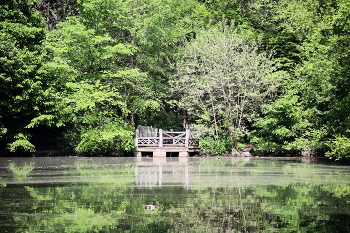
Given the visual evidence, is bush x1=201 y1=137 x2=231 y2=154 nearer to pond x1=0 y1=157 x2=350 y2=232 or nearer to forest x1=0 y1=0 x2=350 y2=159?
forest x1=0 y1=0 x2=350 y2=159

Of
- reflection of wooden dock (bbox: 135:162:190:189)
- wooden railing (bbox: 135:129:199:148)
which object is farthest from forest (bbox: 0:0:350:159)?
reflection of wooden dock (bbox: 135:162:190:189)

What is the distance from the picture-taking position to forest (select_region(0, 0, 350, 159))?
27.0 metres

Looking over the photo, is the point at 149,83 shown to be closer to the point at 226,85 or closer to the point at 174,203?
the point at 226,85

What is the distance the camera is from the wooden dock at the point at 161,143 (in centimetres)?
2895

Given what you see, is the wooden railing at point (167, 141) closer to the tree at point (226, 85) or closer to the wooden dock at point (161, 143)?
the wooden dock at point (161, 143)

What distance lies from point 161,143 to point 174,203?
19.1 meters

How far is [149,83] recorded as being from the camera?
31.5 m

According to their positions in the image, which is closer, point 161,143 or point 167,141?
point 161,143

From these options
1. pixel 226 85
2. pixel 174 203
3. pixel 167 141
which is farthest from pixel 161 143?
pixel 174 203

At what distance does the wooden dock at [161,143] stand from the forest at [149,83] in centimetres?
64

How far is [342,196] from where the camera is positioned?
11250 millimetres

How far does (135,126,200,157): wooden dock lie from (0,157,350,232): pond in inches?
522

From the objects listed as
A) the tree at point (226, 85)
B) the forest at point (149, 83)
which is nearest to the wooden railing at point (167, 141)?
the forest at point (149, 83)

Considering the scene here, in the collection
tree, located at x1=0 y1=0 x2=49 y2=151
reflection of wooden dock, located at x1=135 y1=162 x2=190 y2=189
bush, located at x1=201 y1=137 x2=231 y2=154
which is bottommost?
reflection of wooden dock, located at x1=135 y1=162 x2=190 y2=189
